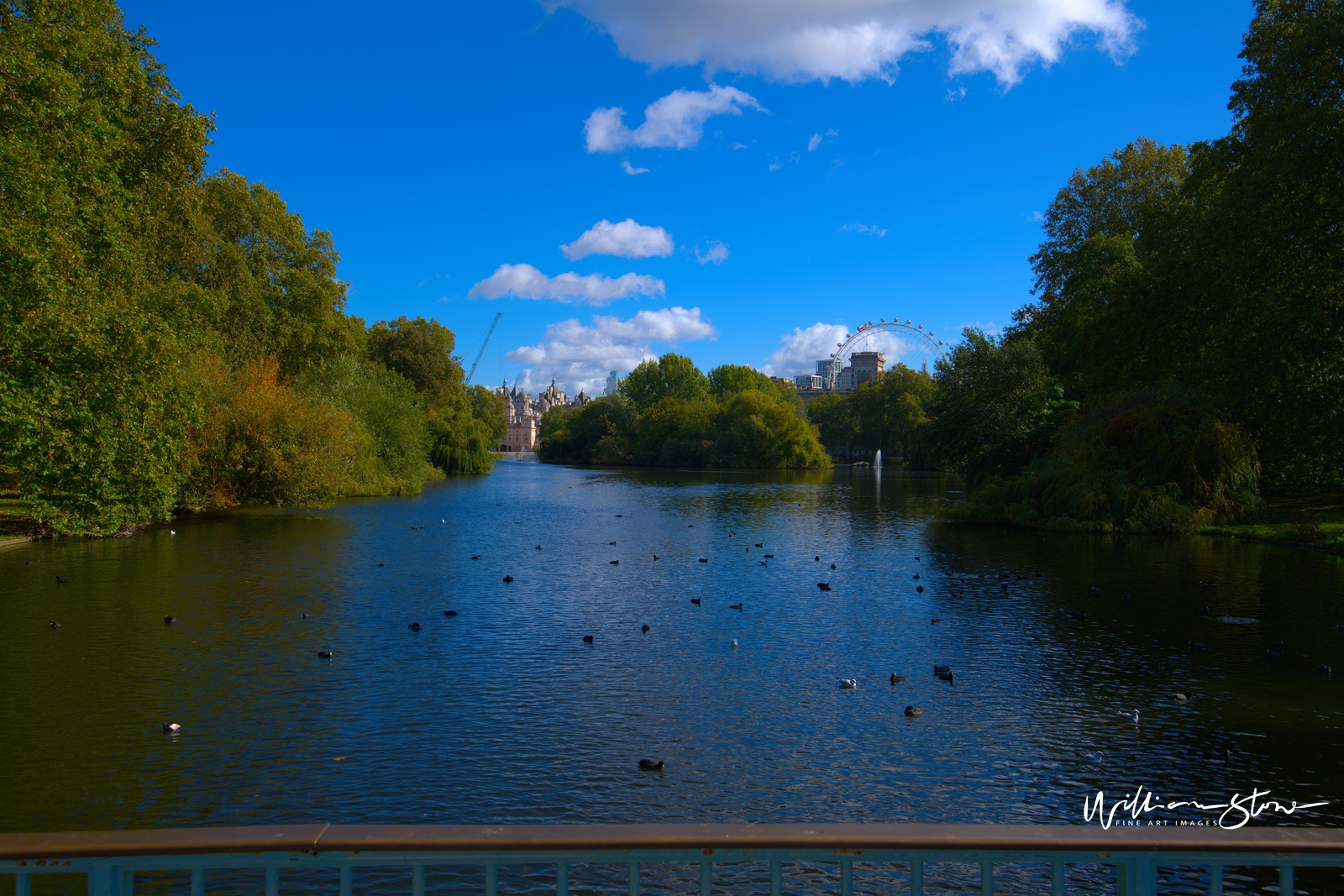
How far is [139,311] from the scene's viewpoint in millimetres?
25344

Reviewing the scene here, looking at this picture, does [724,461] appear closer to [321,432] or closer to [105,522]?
[321,432]

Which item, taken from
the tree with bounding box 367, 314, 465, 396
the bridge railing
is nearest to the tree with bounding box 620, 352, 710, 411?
the tree with bounding box 367, 314, 465, 396

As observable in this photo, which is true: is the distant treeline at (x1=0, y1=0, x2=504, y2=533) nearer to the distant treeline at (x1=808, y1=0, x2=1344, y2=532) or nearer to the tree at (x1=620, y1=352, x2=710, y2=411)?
the distant treeline at (x1=808, y1=0, x2=1344, y2=532)

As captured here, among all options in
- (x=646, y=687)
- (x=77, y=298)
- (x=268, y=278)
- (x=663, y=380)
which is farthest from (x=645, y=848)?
(x=663, y=380)

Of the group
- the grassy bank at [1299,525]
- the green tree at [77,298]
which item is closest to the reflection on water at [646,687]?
the grassy bank at [1299,525]

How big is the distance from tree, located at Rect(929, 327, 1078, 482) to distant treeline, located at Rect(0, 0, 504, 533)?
32.7 meters

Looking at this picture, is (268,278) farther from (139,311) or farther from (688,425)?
(688,425)

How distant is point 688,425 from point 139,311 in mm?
92286

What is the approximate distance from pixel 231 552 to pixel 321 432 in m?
12.2

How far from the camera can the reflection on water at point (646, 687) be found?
869 centimetres

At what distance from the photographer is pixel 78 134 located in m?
23.0

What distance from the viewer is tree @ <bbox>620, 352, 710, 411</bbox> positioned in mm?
138875

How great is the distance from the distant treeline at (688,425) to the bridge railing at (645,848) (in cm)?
10340

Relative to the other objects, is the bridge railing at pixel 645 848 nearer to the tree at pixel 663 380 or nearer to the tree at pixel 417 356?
the tree at pixel 417 356
